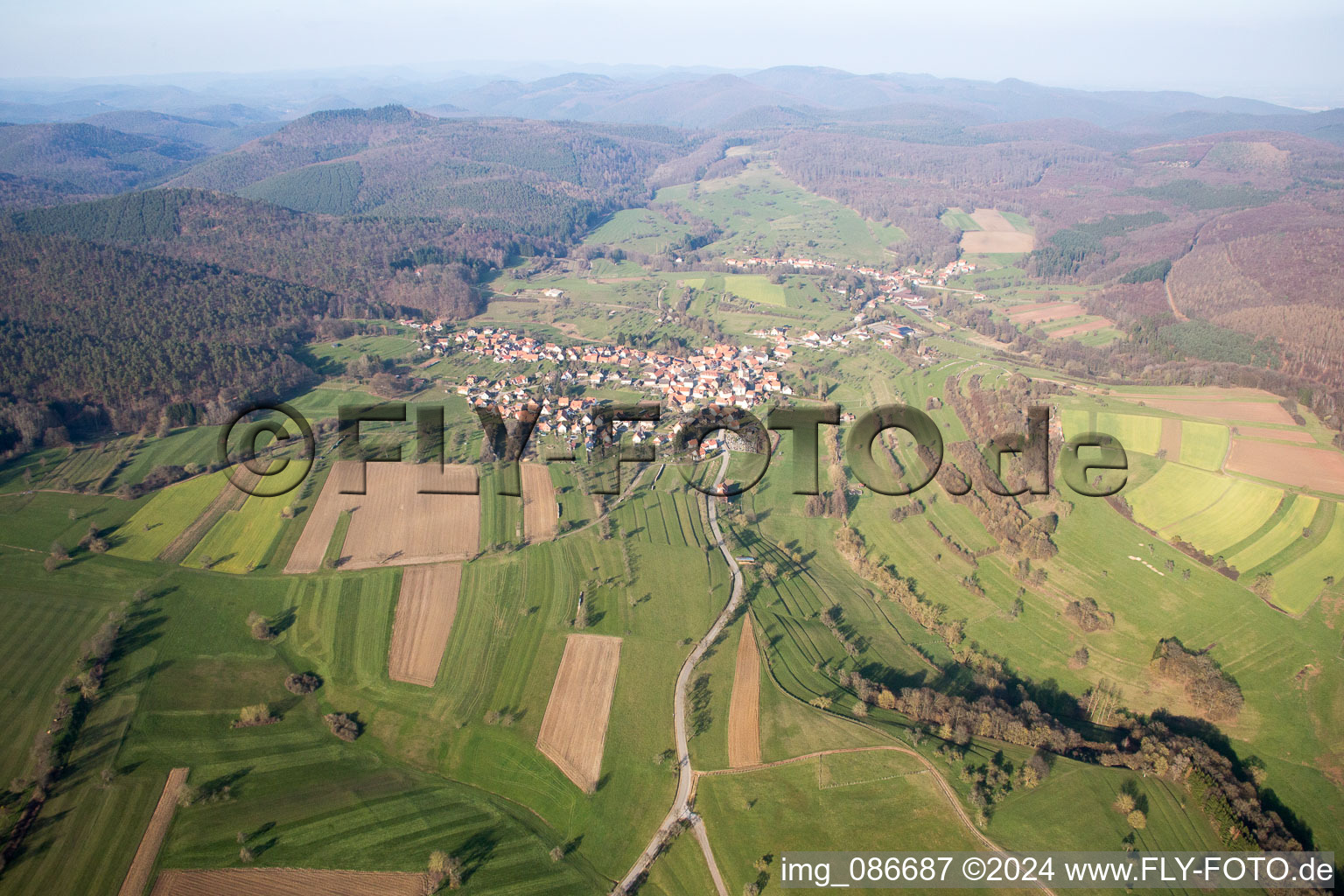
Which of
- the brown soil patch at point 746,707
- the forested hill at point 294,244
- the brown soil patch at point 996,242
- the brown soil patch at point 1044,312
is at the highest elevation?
the brown soil patch at point 996,242

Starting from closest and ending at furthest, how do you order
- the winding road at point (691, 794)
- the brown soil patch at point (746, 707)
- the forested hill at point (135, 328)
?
the winding road at point (691, 794) < the brown soil patch at point (746, 707) < the forested hill at point (135, 328)

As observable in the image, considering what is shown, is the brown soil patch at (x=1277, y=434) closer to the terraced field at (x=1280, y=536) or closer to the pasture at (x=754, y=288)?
Result: the terraced field at (x=1280, y=536)

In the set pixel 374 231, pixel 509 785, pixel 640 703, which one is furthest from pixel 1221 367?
pixel 374 231

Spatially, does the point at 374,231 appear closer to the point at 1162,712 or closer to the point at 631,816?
the point at 631,816

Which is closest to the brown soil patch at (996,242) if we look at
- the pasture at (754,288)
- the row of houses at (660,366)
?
the pasture at (754,288)

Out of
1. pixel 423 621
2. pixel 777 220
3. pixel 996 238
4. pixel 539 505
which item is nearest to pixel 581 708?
pixel 423 621

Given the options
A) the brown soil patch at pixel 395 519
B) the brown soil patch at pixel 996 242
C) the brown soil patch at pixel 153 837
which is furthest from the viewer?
the brown soil patch at pixel 996 242

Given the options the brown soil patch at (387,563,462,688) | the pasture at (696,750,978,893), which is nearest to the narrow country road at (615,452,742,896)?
the pasture at (696,750,978,893)
